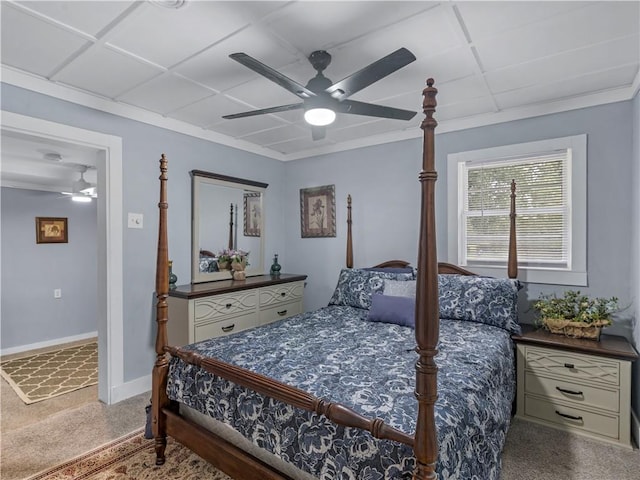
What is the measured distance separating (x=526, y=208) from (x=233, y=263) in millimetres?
2959

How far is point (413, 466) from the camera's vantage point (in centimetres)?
112

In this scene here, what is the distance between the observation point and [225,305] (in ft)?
10.8

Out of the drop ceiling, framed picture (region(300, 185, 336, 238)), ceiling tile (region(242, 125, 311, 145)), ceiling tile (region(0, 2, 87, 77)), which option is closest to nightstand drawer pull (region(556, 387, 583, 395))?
the drop ceiling

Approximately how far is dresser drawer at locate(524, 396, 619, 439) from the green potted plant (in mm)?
519

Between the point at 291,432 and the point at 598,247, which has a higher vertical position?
the point at 598,247

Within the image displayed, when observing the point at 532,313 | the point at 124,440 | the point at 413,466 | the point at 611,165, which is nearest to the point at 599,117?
the point at 611,165

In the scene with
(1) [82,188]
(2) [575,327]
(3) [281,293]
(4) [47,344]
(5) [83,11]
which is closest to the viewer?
(5) [83,11]

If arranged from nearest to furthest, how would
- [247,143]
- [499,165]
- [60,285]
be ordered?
[499,165]
[247,143]
[60,285]

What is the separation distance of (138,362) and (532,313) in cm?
349

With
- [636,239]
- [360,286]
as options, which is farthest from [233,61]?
[636,239]

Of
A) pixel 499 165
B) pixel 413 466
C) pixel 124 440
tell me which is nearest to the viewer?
pixel 413 466

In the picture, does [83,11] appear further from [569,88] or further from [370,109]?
[569,88]

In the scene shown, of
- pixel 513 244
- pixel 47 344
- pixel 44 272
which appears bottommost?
pixel 47 344

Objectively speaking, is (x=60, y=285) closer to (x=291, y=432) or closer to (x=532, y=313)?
(x=291, y=432)
